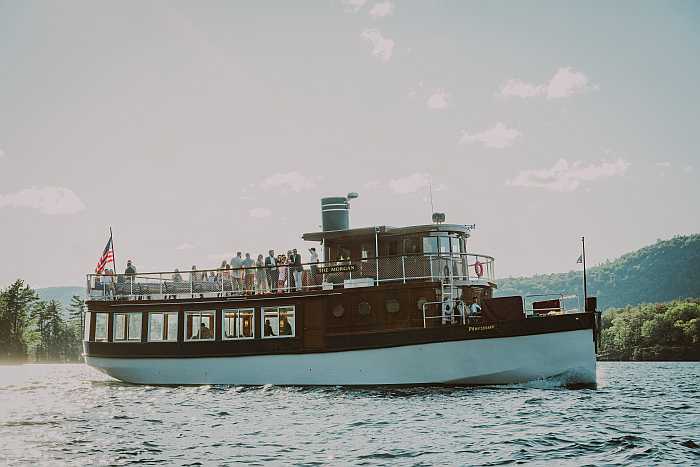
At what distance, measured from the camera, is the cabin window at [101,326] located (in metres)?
31.4

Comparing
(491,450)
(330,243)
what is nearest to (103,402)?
(330,243)

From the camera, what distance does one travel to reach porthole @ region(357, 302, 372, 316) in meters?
27.0

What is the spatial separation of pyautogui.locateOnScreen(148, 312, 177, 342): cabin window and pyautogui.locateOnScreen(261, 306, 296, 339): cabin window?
4080 mm

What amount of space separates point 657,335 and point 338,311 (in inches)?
2645

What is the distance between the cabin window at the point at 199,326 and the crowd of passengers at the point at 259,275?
44.7 inches

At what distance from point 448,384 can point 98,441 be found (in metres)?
11.7

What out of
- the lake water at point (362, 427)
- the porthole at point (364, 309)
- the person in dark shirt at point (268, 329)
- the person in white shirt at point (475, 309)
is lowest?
the lake water at point (362, 427)

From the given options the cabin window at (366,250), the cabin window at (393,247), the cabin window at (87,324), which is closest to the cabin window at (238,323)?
the cabin window at (366,250)

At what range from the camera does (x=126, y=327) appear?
30797 mm

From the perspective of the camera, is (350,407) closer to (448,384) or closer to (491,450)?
(448,384)

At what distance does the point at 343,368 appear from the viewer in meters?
25.9

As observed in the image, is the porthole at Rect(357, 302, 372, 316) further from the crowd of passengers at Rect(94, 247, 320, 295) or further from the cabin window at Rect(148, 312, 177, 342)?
the cabin window at Rect(148, 312, 177, 342)

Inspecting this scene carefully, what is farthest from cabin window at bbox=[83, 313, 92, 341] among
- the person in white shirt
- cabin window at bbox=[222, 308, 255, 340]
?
the person in white shirt

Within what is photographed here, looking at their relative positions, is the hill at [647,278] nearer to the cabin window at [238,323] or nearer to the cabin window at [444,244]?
the cabin window at [444,244]
